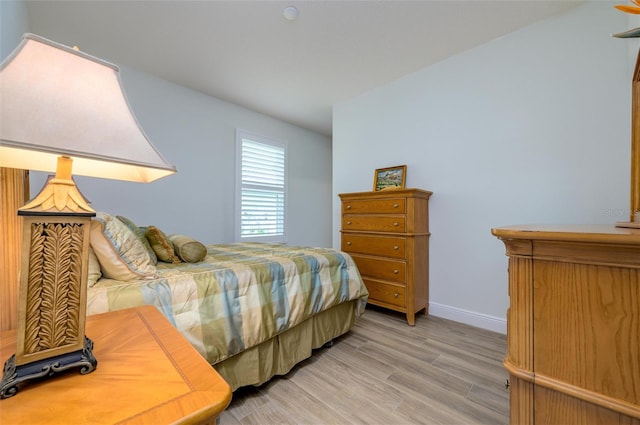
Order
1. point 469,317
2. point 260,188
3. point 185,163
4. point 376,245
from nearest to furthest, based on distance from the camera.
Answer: point 469,317, point 376,245, point 185,163, point 260,188

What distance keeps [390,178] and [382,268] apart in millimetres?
1028

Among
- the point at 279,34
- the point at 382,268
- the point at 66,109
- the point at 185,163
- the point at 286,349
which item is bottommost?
the point at 286,349

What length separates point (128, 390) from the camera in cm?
46

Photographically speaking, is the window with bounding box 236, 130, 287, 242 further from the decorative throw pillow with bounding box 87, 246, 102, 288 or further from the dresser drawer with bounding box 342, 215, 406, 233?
the decorative throw pillow with bounding box 87, 246, 102, 288

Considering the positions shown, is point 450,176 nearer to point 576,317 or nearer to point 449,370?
point 449,370

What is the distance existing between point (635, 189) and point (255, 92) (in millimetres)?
3321

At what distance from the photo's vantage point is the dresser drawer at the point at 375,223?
2406 millimetres

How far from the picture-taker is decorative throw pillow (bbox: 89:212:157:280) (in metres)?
1.12

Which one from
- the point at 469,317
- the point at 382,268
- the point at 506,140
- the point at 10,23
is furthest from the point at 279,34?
the point at 469,317

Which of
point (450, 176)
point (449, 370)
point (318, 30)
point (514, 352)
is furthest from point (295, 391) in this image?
point (318, 30)

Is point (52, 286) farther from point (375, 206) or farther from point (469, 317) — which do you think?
point (469, 317)

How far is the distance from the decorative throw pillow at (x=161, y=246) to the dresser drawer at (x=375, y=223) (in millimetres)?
1704

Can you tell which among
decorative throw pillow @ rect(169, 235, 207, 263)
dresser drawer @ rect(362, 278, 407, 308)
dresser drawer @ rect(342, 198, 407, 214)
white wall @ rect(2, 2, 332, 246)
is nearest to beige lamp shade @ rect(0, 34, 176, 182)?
decorative throw pillow @ rect(169, 235, 207, 263)

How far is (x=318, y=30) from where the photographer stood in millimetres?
2162
